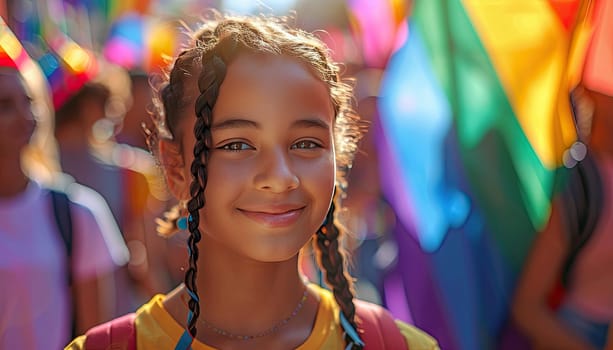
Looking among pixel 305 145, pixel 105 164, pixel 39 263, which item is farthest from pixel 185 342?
pixel 105 164

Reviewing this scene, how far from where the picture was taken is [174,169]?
1.66 meters

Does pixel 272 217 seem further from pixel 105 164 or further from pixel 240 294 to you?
pixel 105 164

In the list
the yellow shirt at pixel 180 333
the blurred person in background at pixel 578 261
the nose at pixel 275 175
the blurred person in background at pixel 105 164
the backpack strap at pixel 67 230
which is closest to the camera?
the nose at pixel 275 175

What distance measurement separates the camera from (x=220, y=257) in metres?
1.62

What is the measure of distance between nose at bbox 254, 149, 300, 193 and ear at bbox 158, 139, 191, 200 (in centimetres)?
22

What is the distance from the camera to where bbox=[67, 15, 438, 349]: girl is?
1482mm

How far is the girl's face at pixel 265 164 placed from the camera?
4.83 ft

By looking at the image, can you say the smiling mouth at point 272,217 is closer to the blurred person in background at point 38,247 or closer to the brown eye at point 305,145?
the brown eye at point 305,145

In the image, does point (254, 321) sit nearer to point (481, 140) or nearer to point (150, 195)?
point (481, 140)

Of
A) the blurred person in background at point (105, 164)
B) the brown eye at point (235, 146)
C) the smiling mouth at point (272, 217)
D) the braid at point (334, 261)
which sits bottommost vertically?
the blurred person in background at point (105, 164)

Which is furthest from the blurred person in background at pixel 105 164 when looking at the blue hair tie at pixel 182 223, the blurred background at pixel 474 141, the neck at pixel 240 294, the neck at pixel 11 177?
the neck at pixel 240 294

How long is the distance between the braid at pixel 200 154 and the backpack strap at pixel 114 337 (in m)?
0.14

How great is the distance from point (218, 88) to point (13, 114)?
4.01 feet

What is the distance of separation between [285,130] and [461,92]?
1.12 metres
